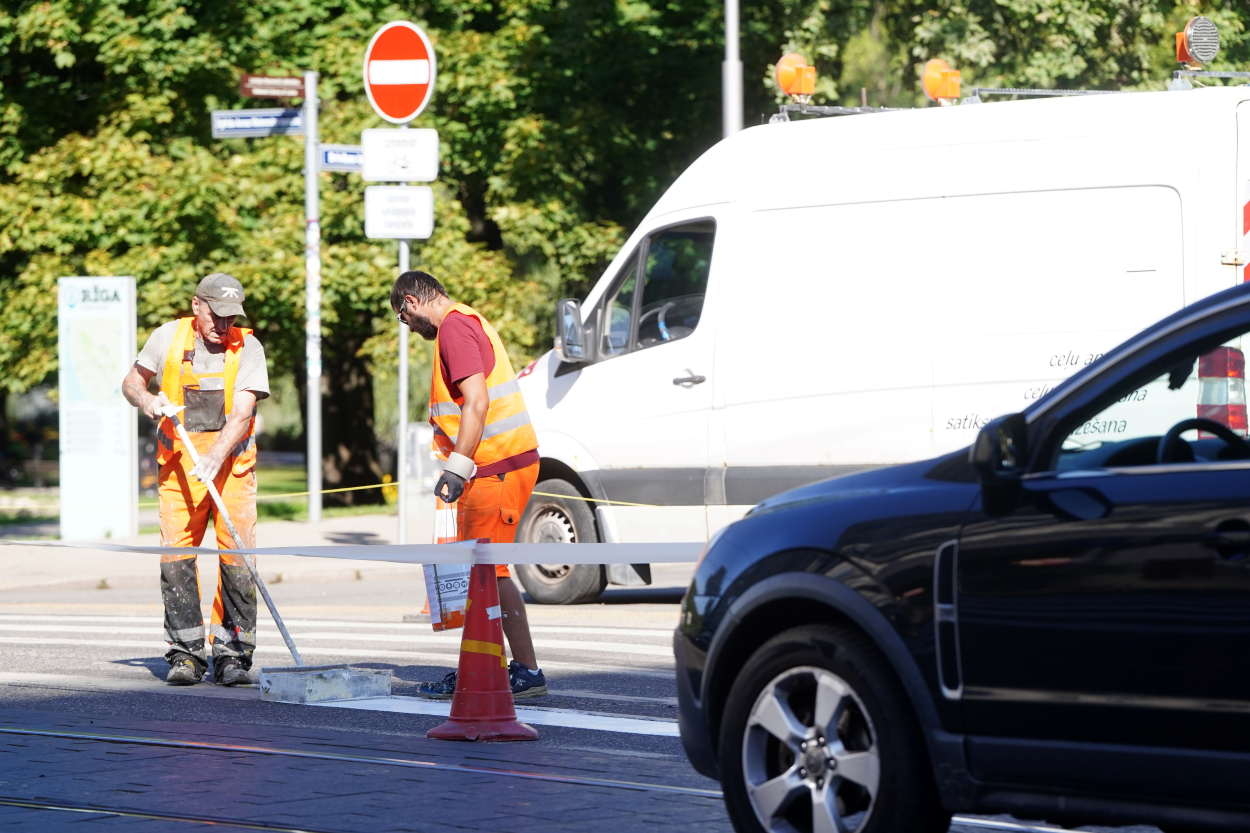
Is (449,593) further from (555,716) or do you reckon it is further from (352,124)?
(352,124)

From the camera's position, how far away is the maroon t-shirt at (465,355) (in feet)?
24.6

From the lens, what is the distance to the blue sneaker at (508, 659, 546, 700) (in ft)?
25.2

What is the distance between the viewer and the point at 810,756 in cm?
454

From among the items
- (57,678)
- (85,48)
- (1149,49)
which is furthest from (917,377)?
(85,48)

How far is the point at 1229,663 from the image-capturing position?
384 centimetres

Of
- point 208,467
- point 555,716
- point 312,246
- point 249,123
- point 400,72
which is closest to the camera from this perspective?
point 555,716

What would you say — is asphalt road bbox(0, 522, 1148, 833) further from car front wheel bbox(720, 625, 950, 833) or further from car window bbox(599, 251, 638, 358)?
car window bbox(599, 251, 638, 358)

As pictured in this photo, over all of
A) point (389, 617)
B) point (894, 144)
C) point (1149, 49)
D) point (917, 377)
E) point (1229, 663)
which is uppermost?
point (1149, 49)

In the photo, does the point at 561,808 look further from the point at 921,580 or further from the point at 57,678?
the point at 57,678

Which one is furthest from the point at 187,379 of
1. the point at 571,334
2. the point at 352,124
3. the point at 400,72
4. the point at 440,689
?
the point at 352,124

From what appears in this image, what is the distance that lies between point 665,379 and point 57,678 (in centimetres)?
411

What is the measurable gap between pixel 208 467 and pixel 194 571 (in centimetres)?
63

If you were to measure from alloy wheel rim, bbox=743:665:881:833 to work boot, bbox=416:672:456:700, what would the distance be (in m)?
3.33

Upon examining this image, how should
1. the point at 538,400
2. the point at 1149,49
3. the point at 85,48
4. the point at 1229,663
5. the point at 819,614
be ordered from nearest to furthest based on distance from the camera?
the point at 1229,663
the point at 819,614
the point at 538,400
the point at 1149,49
the point at 85,48
